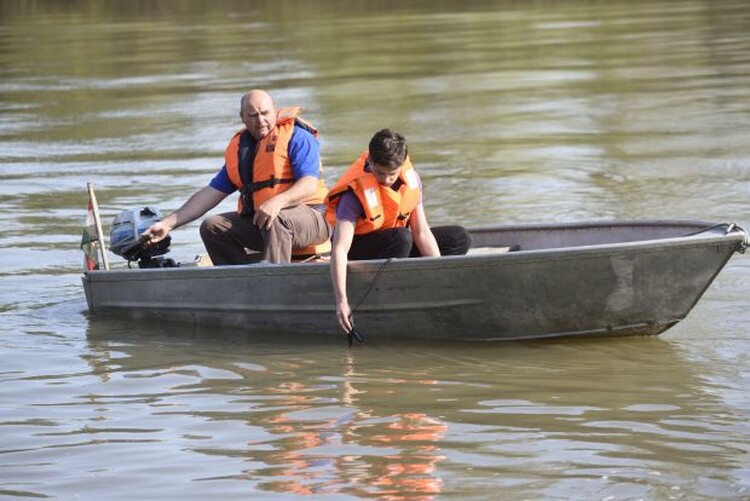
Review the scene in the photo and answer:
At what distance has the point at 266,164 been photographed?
26.9 ft

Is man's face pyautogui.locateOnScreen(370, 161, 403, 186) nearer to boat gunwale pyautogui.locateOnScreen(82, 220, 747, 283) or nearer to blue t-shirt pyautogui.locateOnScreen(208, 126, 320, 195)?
boat gunwale pyautogui.locateOnScreen(82, 220, 747, 283)

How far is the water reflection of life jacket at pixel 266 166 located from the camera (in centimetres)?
819

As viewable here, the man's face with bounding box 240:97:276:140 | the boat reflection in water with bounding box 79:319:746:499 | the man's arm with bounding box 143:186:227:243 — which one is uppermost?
the man's face with bounding box 240:97:276:140

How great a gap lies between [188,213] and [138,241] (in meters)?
0.31

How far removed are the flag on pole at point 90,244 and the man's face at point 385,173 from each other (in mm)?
2034

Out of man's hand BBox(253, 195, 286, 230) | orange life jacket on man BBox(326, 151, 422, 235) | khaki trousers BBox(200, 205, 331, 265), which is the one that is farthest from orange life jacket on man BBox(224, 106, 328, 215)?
orange life jacket on man BBox(326, 151, 422, 235)

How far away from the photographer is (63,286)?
9.57m

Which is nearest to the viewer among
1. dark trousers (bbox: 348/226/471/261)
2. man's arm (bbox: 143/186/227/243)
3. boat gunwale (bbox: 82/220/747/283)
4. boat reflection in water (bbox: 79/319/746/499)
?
boat reflection in water (bbox: 79/319/746/499)

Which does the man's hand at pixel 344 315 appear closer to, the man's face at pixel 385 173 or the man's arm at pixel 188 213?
the man's face at pixel 385 173

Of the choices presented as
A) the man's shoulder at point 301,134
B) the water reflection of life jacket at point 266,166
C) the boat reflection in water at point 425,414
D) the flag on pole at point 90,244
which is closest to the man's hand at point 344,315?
the boat reflection in water at point 425,414

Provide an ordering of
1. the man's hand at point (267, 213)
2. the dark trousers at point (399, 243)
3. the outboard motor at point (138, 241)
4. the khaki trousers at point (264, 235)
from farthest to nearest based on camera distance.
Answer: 1. the outboard motor at point (138, 241)
2. the khaki trousers at point (264, 235)
3. the man's hand at point (267, 213)
4. the dark trousers at point (399, 243)

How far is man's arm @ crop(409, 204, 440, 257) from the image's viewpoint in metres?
7.72

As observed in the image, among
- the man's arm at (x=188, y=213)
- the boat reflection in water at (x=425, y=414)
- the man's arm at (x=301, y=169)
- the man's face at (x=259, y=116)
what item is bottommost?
the boat reflection in water at (x=425, y=414)

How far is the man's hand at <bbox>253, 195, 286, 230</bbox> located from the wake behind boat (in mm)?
228
